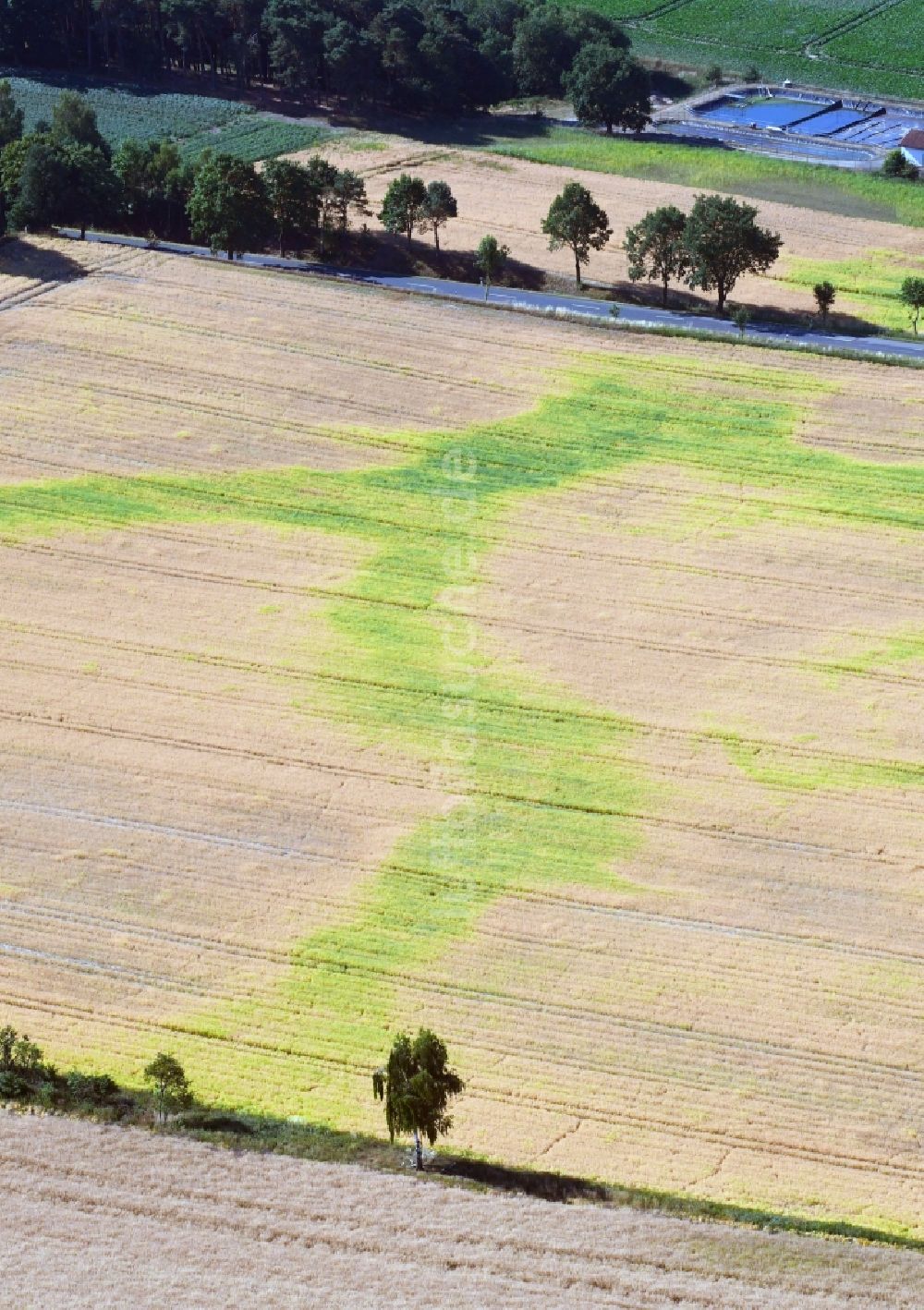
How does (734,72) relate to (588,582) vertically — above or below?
above

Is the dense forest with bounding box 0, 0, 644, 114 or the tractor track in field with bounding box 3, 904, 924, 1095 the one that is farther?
the dense forest with bounding box 0, 0, 644, 114

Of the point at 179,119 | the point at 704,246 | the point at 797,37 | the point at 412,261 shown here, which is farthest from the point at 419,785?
the point at 797,37

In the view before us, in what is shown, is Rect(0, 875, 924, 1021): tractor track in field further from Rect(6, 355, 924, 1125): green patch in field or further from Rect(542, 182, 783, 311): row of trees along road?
Rect(542, 182, 783, 311): row of trees along road

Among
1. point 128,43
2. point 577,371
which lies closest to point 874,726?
point 577,371

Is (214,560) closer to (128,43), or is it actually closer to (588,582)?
(588,582)

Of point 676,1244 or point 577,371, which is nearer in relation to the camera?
point 676,1244

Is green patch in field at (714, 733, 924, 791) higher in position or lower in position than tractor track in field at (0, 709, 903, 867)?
higher

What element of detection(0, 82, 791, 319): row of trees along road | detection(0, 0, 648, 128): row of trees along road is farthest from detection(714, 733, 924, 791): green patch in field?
detection(0, 0, 648, 128): row of trees along road
